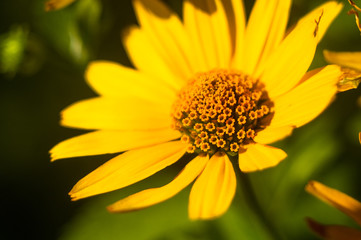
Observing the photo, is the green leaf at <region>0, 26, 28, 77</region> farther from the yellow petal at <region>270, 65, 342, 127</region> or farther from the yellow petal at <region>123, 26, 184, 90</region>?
the yellow petal at <region>270, 65, 342, 127</region>

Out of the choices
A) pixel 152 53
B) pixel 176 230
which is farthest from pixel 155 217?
pixel 152 53

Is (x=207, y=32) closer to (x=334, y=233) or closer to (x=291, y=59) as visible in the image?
(x=291, y=59)

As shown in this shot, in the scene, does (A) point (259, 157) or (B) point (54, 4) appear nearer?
(A) point (259, 157)

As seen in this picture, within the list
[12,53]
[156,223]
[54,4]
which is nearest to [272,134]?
[54,4]

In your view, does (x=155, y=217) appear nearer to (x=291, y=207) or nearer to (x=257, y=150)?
(x=291, y=207)

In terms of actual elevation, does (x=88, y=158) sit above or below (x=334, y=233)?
above

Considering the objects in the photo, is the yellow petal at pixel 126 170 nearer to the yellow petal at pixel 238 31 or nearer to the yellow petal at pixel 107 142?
the yellow petal at pixel 107 142
